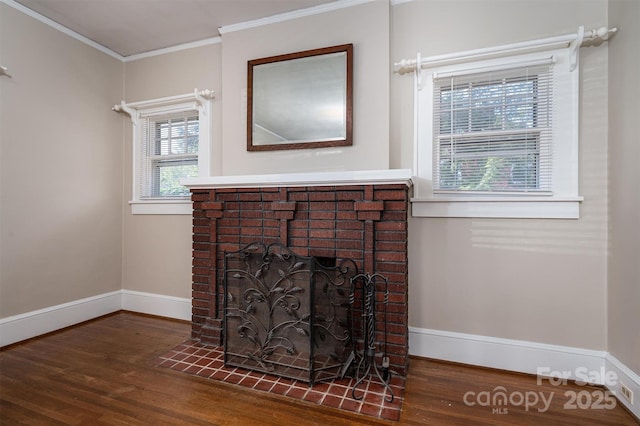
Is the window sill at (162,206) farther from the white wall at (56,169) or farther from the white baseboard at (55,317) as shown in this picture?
the white baseboard at (55,317)

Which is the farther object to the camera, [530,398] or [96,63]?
[96,63]

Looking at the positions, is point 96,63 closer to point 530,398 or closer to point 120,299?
point 120,299

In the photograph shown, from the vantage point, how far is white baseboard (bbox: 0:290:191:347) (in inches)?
102

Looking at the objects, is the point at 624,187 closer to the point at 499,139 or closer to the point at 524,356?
the point at 499,139

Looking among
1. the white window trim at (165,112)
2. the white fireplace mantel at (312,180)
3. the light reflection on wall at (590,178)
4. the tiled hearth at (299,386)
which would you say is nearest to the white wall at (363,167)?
the light reflection on wall at (590,178)

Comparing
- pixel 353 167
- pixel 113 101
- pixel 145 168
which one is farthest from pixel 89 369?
pixel 113 101

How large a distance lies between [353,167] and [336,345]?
52.5 inches

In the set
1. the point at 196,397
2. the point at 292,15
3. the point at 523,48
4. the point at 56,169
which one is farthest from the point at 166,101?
the point at 523,48

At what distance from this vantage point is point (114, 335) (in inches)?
109

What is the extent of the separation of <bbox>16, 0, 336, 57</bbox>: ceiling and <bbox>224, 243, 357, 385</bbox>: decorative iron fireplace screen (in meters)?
1.99

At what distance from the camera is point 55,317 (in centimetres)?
286

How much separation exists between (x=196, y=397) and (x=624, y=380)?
256 centimetres

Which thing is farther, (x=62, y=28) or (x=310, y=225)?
(x=62, y=28)

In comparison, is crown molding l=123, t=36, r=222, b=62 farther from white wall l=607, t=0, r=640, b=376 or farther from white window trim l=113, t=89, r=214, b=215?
white wall l=607, t=0, r=640, b=376
